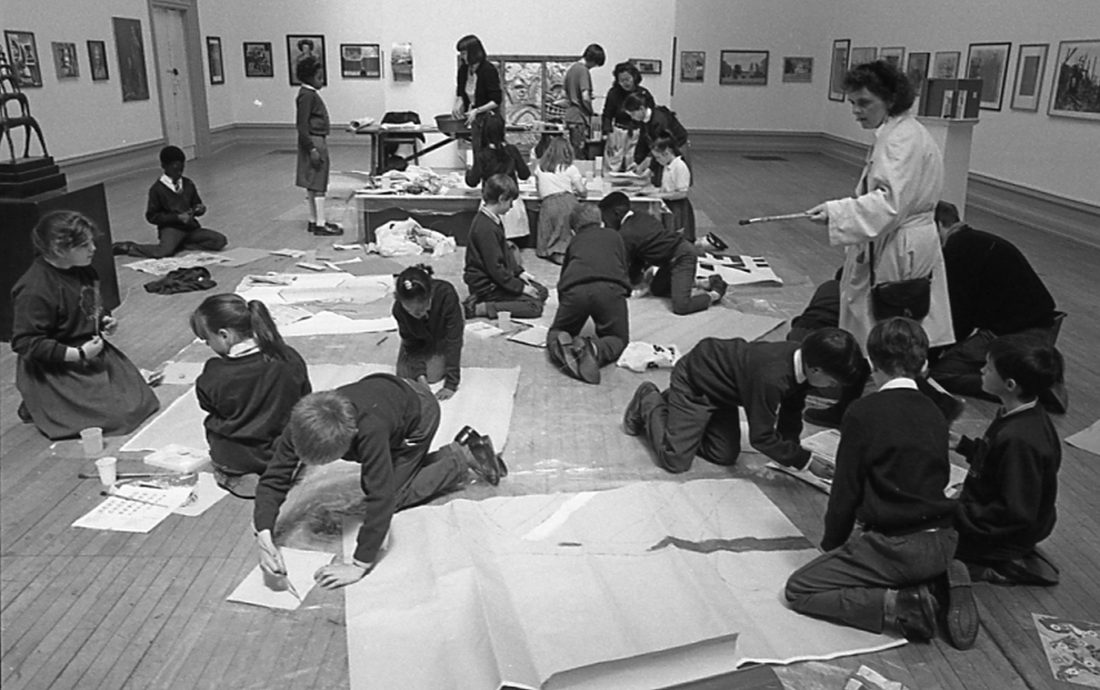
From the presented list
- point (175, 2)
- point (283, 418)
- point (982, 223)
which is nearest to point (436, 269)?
point (283, 418)

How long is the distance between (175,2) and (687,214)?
1064 cm

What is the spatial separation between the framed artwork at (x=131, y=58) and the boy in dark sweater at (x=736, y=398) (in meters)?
11.4

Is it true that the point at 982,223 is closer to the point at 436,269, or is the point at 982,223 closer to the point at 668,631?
the point at 436,269

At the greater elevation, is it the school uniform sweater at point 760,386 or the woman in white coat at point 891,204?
the woman in white coat at point 891,204

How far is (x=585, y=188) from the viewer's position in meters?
9.20

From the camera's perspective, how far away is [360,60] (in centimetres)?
1767

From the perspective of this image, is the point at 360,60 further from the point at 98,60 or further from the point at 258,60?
the point at 98,60

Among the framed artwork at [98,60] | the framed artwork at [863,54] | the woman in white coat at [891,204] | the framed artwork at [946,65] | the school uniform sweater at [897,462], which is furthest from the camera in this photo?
the framed artwork at [863,54]

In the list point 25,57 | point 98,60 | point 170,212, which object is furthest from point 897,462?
point 98,60

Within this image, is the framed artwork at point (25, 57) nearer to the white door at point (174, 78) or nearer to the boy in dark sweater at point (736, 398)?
the white door at point (174, 78)

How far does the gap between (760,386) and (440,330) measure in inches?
78.7

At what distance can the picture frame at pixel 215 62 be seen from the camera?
1652 centimetres

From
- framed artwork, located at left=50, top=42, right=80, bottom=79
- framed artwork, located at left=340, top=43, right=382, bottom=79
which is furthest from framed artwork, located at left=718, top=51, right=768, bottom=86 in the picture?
framed artwork, located at left=50, top=42, right=80, bottom=79

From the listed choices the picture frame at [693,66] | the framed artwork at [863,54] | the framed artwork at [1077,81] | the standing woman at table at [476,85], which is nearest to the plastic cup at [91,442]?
the standing woman at table at [476,85]
